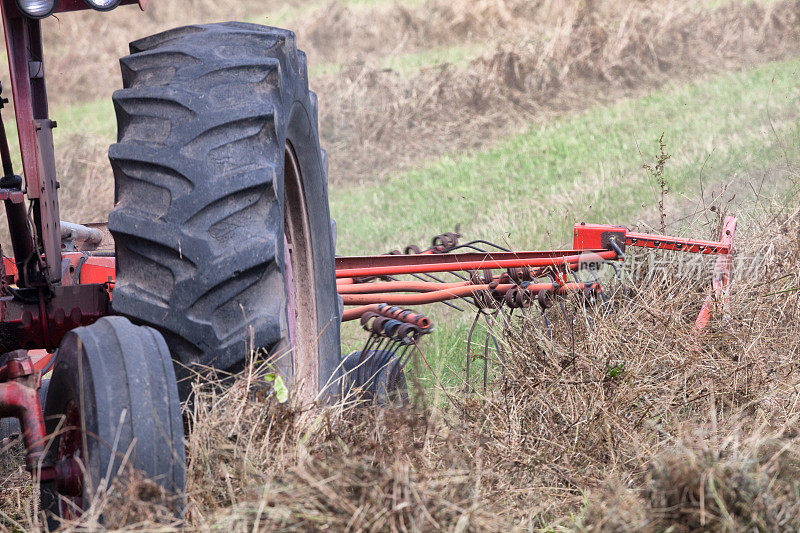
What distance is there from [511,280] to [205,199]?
187 centimetres

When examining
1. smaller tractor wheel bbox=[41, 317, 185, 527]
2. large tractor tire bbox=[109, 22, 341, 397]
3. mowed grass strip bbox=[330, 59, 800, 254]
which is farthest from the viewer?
mowed grass strip bbox=[330, 59, 800, 254]

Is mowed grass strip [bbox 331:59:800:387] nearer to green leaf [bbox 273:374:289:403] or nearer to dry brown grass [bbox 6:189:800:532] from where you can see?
dry brown grass [bbox 6:189:800:532]

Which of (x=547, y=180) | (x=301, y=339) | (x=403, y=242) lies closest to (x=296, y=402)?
(x=301, y=339)

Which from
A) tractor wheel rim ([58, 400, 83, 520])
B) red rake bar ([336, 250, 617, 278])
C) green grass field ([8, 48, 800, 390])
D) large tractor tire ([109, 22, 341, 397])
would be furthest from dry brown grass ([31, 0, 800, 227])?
tractor wheel rim ([58, 400, 83, 520])

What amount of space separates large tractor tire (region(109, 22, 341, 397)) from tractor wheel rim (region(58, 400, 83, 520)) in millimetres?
342

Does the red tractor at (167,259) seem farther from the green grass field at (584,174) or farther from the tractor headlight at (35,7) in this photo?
the green grass field at (584,174)

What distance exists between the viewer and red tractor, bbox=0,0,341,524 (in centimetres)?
189

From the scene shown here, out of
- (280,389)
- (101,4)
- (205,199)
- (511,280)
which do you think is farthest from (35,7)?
(511,280)

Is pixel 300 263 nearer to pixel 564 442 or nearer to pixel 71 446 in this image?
pixel 564 442

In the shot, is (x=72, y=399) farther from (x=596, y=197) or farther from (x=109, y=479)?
(x=596, y=197)

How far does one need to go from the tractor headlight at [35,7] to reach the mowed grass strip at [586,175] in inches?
104

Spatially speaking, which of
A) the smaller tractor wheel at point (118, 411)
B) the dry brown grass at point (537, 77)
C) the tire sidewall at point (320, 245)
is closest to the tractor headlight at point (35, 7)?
the tire sidewall at point (320, 245)

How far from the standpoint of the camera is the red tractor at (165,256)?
6.20ft

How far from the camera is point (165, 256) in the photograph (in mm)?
2281
